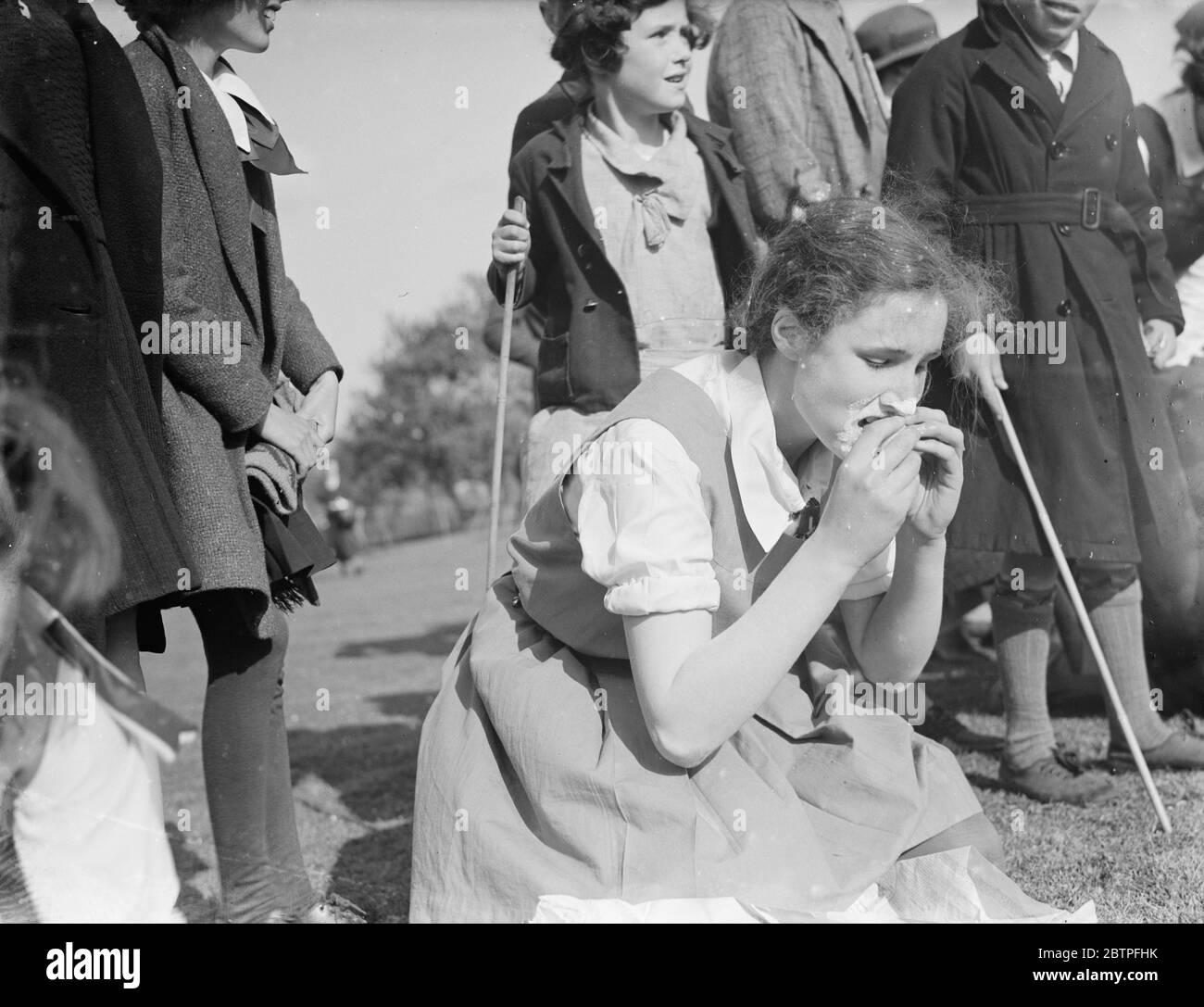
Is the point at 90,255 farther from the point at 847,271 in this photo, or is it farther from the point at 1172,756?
the point at 1172,756

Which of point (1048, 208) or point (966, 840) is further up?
point (1048, 208)

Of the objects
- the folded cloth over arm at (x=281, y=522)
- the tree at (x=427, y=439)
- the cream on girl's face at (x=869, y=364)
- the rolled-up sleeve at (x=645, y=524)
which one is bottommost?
the tree at (x=427, y=439)

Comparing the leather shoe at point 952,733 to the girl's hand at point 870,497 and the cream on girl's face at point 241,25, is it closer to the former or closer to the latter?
the girl's hand at point 870,497

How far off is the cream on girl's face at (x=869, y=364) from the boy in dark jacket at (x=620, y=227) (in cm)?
104

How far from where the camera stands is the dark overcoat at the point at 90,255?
2.23 meters

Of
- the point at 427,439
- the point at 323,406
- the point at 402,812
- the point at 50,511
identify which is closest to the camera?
the point at 50,511

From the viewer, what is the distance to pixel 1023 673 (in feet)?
11.7

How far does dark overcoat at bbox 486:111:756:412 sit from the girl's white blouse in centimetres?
88

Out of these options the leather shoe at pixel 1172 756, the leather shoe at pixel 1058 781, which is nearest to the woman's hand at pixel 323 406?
the leather shoe at pixel 1058 781

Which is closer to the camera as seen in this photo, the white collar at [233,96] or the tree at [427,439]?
the white collar at [233,96]

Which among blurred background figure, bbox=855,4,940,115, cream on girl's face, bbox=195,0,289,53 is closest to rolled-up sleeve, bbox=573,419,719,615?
cream on girl's face, bbox=195,0,289,53

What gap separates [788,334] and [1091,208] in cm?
146

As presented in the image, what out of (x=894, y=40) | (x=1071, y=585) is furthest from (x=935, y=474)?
(x=894, y=40)
